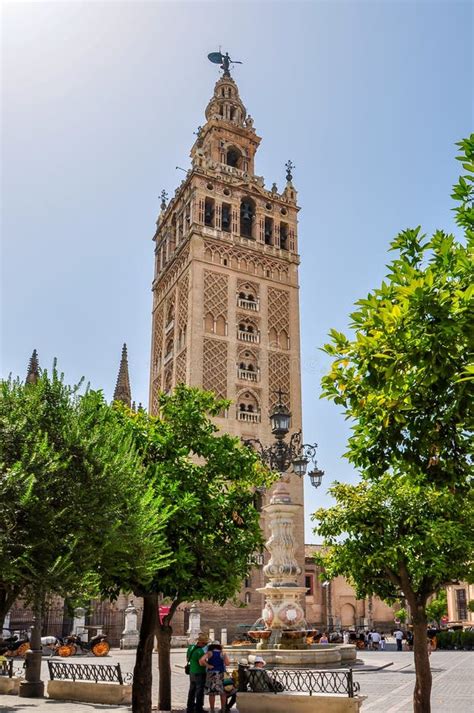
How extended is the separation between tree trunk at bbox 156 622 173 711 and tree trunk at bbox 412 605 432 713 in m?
4.19

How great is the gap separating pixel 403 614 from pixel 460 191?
4568 centimetres

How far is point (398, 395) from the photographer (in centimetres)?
591

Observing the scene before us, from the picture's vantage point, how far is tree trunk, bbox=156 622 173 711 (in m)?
11.4

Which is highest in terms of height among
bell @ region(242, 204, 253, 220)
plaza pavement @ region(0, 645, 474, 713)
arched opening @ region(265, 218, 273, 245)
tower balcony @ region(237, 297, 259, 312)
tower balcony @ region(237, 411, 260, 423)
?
bell @ region(242, 204, 253, 220)

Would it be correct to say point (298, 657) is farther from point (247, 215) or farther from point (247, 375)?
point (247, 215)

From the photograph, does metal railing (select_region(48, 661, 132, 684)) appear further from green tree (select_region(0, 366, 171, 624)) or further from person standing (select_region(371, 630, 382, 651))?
person standing (select_region(371, 630, 382, 651))

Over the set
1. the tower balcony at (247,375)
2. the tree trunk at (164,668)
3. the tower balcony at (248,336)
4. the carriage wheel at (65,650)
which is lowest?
the carriage wheel at (65,650)

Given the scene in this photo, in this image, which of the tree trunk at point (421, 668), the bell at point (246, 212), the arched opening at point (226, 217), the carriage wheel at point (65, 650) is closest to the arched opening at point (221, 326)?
the arched opening at point (226, 217)

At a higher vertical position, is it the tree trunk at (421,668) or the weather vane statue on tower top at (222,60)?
the weather vane statue on tower top at (222,60)

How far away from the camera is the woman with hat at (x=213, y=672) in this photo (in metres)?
10.3

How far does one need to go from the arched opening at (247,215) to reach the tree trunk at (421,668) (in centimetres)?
3607

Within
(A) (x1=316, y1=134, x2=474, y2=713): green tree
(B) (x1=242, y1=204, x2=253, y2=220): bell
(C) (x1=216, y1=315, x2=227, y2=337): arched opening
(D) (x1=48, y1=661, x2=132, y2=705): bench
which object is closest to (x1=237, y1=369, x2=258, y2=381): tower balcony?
(C) (x1=216, y1=315, x2=227, y2=337): arched opening

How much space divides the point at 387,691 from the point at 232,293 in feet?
95.0

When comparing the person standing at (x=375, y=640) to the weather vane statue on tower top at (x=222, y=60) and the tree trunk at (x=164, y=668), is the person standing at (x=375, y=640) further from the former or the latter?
the weather vane statue on tower top at (x=222, y=60)
